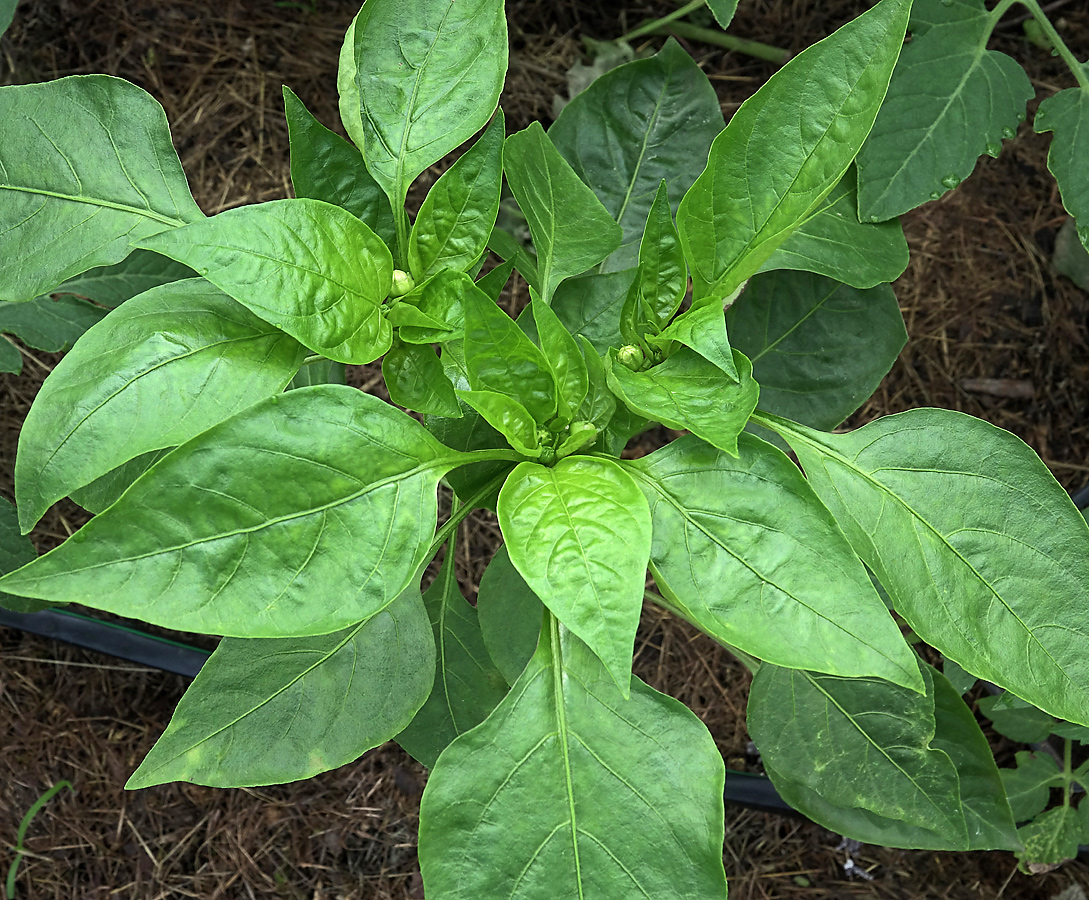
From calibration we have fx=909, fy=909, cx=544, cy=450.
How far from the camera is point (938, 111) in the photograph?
4.03 feet

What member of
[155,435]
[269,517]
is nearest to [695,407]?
[269,517]

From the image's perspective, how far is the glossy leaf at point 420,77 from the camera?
3.03 ft

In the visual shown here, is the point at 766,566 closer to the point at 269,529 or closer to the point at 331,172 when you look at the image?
the point at 269,529

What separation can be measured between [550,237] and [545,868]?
0.66m

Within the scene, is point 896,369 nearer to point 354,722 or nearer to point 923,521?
point 923,521

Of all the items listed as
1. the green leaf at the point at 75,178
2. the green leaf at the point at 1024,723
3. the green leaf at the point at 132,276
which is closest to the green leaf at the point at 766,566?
the green leaf at the point at 75,178

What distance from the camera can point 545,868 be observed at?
0.86 metres

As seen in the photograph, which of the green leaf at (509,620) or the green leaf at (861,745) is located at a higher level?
the green leaf at (509,620)

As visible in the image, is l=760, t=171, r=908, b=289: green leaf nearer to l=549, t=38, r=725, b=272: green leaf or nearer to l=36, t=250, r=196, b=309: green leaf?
l=549, t=38, r=725, b=272: green leaf

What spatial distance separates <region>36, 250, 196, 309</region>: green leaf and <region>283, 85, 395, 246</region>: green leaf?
0.50m

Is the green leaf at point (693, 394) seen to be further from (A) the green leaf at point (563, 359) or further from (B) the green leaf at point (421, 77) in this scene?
(B) the green leaf at point (421, 77)

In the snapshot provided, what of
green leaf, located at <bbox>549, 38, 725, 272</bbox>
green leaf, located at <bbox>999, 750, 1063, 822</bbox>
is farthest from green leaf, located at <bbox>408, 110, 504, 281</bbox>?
green leaf, located at <bbox>999, 750, 1063, 822</bbox>

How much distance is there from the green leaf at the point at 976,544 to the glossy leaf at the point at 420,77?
543 mm

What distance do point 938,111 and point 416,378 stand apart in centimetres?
82
